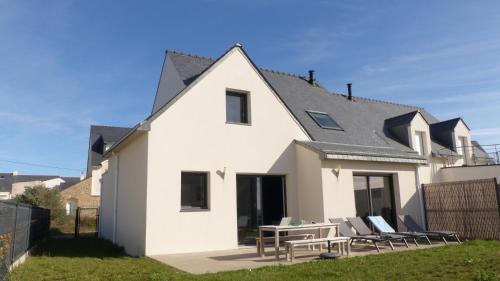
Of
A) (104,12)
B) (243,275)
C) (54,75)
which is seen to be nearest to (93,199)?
(54,75)

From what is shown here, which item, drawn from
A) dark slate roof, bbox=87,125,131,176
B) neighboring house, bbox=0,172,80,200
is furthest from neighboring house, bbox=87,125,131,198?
neighboring house, bbox=0,172,80,200

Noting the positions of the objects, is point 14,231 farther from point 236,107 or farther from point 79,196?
point 79,196

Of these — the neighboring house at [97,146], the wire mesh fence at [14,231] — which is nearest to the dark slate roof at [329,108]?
the wire mesh fence at [14,231]

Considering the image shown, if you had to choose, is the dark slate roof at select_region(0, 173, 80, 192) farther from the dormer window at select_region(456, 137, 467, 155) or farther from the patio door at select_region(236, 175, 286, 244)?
the dormer window at select_region(456, 137, 467, 155)

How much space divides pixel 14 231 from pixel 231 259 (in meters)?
5.39

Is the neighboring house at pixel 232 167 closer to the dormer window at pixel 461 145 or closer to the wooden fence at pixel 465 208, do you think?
the wooden fence at pixel 465 208

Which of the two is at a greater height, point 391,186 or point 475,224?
point 391,186

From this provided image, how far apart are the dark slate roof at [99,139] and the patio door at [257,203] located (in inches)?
979

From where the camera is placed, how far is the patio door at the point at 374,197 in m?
14.6

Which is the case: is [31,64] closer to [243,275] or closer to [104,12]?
[104,12]

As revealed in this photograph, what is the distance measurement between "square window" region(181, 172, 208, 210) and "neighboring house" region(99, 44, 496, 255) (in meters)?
0.03

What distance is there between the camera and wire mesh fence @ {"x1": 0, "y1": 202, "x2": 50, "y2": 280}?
24.1ft

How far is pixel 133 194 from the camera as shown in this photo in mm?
12477

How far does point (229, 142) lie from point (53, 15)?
22.3 feet
